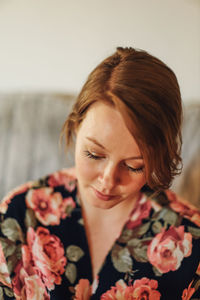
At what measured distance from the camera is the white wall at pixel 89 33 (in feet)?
3.25

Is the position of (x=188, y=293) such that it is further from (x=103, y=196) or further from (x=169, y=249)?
(x=103, y=196)

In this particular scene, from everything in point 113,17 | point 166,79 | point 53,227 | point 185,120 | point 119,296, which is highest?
point 113,17

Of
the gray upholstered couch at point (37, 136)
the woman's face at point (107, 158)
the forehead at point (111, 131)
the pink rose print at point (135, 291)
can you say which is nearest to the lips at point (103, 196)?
the woman's face at point (107, 158)

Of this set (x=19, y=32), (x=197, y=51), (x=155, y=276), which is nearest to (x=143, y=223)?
(x=155, y=276)

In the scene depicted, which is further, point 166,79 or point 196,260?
point 196,260

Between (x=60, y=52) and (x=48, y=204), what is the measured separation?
54cm

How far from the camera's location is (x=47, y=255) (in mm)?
746

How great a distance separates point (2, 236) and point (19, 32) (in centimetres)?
65

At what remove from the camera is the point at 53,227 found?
2.56ft

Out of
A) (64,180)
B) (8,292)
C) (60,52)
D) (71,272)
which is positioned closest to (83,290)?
(71,272)

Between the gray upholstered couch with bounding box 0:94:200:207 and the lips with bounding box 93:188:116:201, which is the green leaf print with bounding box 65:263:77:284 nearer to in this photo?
the lips with bounding box 93:188:116:201

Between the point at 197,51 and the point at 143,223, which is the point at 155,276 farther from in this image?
the point at 197,51

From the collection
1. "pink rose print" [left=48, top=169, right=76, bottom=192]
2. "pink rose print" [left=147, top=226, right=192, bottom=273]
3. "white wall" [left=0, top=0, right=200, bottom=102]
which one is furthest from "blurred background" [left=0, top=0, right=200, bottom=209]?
"pink rose print" [left=147, top=226, right=192, bottom=273]

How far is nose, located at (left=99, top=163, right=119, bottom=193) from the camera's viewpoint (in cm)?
61
